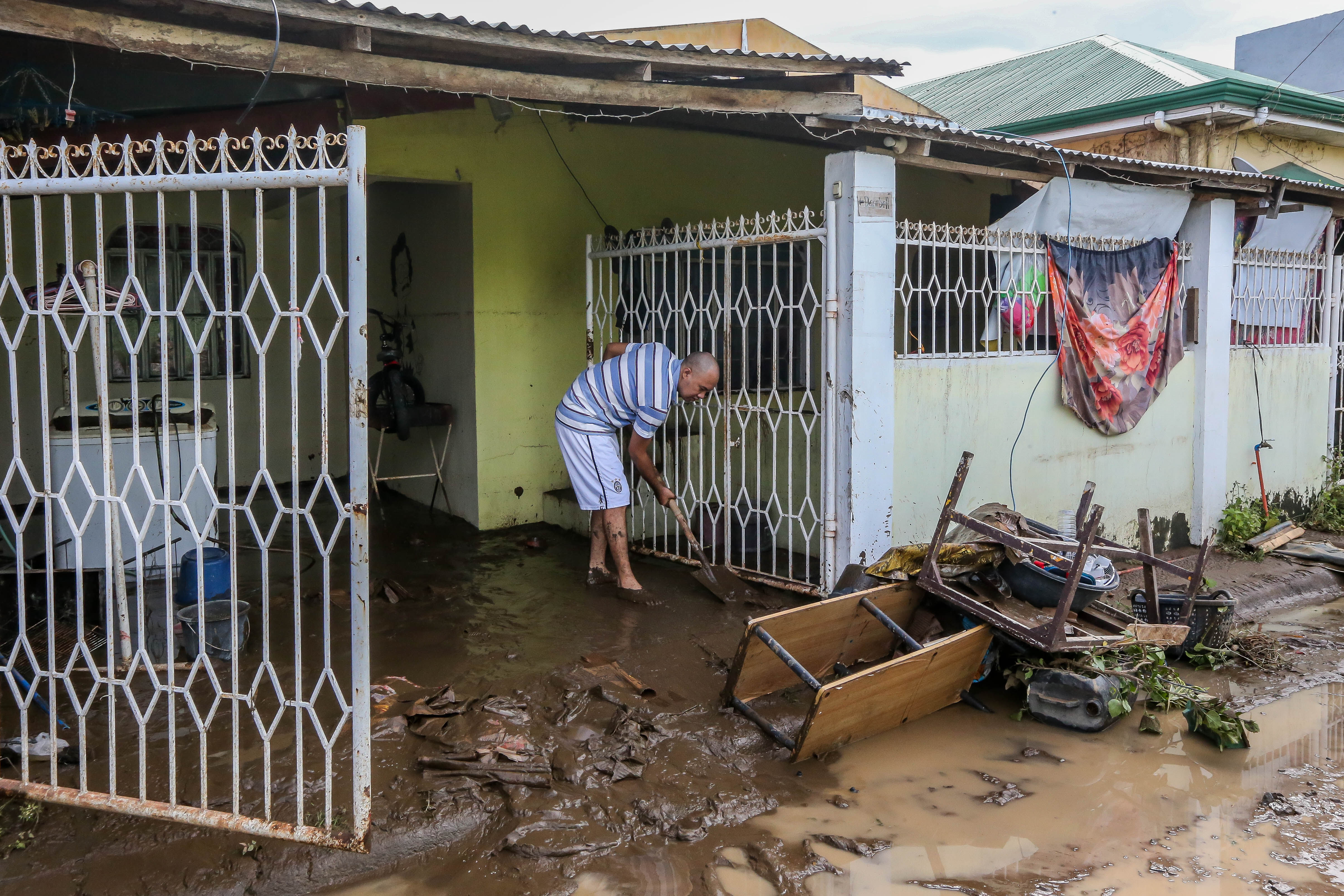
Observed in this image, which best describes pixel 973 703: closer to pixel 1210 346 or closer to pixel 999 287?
pixel 999 287

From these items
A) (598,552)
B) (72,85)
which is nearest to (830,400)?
(598,552)

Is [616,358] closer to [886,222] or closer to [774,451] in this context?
[774,451]

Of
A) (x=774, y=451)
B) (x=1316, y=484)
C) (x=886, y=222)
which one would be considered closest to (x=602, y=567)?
(x=774, y=451)

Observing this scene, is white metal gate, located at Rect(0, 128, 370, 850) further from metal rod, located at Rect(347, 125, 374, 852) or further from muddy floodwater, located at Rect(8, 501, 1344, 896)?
muddy floodwater, located at Rect(8, 501, 1344, 896)

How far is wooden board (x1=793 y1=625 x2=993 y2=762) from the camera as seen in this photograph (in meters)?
3.87

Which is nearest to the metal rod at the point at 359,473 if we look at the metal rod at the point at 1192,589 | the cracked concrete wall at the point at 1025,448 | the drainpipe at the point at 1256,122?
the cracked concrete wall at the point at 1025,448

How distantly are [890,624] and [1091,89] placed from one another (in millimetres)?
10077

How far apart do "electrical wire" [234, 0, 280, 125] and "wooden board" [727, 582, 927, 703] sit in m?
3.01

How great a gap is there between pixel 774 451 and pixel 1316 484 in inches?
242

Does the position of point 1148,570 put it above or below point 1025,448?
below

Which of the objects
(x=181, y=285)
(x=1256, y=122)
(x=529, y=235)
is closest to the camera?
(x=529, y=235)

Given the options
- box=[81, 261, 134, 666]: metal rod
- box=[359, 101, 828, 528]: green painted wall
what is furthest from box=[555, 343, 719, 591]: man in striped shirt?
box=[81, 261, 134, 666]: metal rod

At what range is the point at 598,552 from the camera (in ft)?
20.6

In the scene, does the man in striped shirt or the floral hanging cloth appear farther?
the floral hanging cloth
